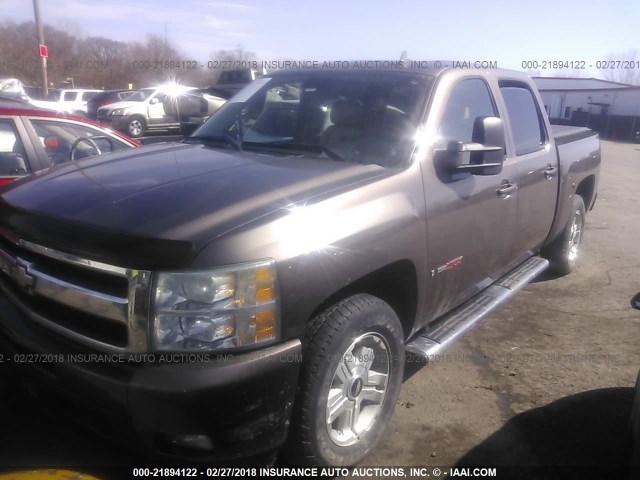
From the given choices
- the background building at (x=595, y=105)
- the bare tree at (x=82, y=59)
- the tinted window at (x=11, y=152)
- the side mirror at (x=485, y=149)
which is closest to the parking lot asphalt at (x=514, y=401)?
the side mirror at (x=485, y=149)

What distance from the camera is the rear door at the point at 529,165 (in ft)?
13.1

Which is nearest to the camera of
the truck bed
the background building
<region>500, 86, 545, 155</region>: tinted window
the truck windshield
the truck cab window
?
the truck windshield

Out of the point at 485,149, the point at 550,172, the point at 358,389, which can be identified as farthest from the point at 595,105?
the point at 358,389

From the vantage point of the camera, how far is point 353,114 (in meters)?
3.37

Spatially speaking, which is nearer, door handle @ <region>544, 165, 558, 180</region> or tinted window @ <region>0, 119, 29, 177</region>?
door handle @ <region>544, 165, 558, 180</region>

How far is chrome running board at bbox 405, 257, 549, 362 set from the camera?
3.13 meters

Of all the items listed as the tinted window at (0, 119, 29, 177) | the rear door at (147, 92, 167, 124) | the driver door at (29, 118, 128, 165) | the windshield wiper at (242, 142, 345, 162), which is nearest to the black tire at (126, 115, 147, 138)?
the rear door at (147, 92, 167, 124)

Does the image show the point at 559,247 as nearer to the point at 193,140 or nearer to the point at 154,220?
the point at 193,140

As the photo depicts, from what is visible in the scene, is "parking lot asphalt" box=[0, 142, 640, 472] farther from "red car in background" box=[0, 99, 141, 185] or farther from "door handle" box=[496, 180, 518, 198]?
"red car in background" box=[0, 99, 141, 185]

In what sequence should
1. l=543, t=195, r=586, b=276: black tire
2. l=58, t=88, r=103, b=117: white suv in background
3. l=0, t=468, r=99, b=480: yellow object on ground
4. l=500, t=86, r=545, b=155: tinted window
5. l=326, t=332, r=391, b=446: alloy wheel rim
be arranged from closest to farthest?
l=0, t=468, r=99, b=480: yellow object on ground
l=326, t=332, r=391, b=446: alloy wheel rim
l=500, t=86, r=545, b=155: tinted window
l=543, t=195, r=586, b=276: black tire
l=58, t=88, r=103, b=117: white suv in background

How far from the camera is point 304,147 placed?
3301 millimetres

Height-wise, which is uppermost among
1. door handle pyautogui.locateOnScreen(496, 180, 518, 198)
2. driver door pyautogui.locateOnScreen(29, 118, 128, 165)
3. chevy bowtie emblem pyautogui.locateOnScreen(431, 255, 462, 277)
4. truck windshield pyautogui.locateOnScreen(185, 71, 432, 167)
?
truck windshield pyautogui.locateOnScreen(185, 71, 432, 167)

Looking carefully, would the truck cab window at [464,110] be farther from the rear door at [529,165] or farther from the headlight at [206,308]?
the headlight at [206,308]

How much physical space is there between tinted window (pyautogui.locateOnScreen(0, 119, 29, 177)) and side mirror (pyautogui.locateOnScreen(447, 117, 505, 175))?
369cm
